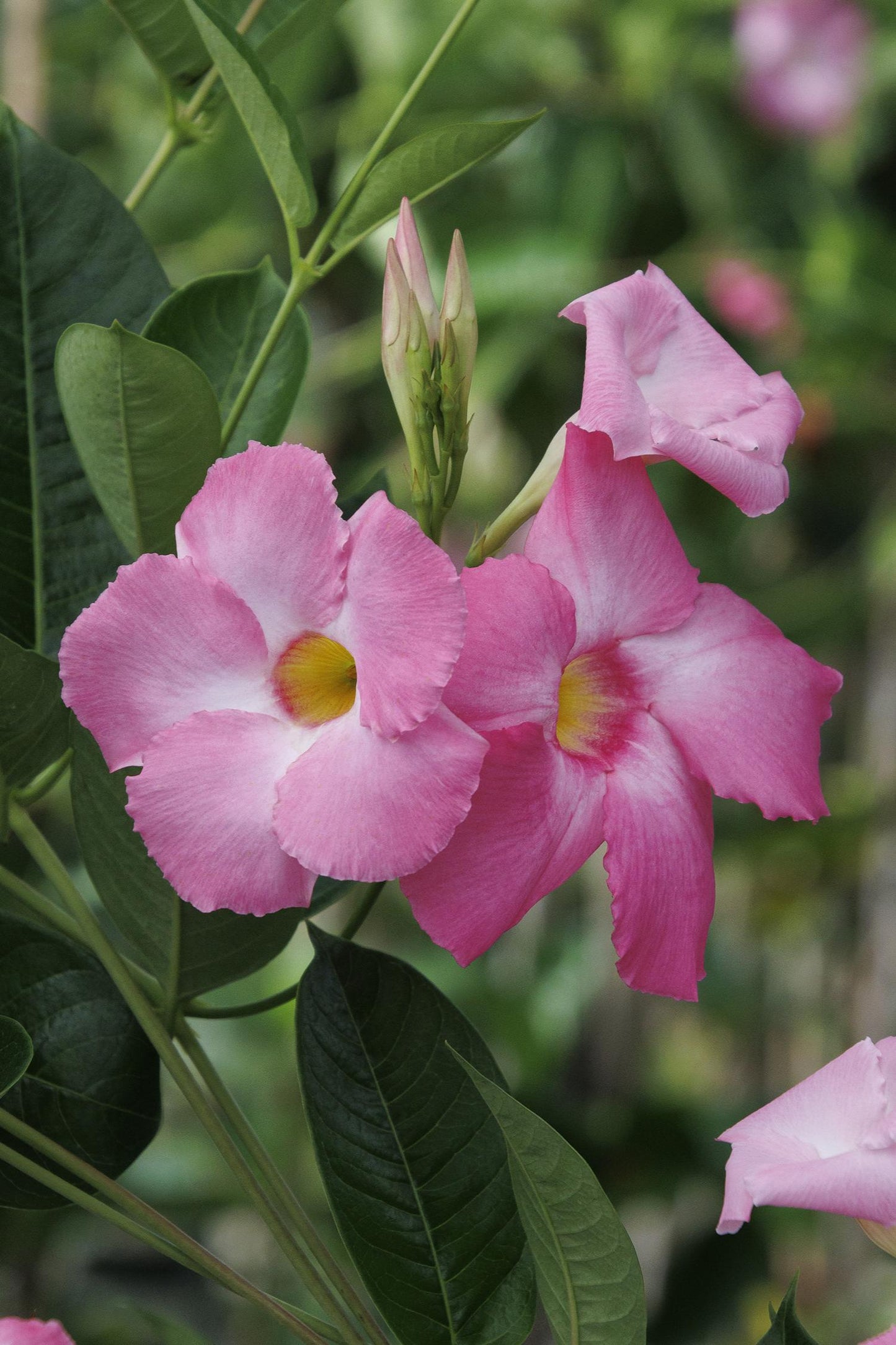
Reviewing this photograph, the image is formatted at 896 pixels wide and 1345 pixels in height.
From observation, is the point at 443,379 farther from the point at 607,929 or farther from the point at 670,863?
the point at 607,929

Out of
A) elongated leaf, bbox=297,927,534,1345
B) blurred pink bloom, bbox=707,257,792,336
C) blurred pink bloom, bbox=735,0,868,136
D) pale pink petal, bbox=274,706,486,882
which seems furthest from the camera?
blurred pink bloom, bbox=735,0,868,136

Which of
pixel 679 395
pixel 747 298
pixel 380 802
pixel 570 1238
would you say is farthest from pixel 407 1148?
pixel 747 298

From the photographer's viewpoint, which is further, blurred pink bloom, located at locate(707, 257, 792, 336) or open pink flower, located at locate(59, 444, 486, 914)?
blurred pink bloom, located at locate(707, 257, 792, 336)

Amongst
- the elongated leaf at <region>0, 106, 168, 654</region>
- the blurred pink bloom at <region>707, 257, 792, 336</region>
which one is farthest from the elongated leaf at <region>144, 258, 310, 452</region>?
the blurred pink bloom at <region>707, 257, 792, 336</region>

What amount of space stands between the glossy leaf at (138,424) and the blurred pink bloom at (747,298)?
6.31ft

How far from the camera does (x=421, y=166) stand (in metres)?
0.50

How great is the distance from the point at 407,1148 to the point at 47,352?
1.13 feet

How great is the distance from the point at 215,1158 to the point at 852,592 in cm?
134

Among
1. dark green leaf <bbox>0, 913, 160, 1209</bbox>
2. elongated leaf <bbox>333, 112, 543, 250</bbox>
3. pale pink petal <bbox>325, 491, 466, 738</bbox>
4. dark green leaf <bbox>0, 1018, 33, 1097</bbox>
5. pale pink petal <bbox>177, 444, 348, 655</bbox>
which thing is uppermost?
elongated leaf <bbox>333, 112, 543, 250</bbox>

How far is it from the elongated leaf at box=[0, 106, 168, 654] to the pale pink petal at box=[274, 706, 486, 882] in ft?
0.65

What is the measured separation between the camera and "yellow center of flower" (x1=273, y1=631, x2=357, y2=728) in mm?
422

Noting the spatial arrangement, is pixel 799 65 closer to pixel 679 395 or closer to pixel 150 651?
pixel 679 395

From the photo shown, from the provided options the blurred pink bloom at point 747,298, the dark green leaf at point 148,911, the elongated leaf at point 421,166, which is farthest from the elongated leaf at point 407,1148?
the blurred pink bloom at point 747,298

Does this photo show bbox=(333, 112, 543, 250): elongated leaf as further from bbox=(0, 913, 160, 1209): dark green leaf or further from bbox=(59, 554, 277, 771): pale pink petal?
bbox=(0, 913, 160, 1209): dark green leaf
